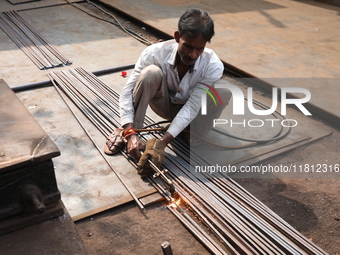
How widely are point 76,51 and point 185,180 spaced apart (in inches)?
137

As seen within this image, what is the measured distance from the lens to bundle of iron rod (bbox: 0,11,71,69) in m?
Result: 5.64

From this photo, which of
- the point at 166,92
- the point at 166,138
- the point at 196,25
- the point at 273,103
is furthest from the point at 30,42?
the point at 196,25

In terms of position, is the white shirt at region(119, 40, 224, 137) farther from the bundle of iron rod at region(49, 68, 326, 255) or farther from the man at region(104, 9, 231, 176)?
the bundle of iron rod at region(49, 68, 326, 255)

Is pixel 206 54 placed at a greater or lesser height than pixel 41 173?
greater

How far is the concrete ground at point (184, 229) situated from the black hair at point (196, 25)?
3.94ft

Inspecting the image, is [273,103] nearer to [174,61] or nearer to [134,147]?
[174,61]

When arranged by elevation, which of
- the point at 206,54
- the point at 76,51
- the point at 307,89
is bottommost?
the point at 76,51

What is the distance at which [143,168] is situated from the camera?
3.29 m

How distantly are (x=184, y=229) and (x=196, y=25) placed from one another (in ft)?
4.68

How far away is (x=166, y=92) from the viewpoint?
11.8 ft

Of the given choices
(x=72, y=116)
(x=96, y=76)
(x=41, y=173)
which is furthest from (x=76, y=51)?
(x=41, y=173)

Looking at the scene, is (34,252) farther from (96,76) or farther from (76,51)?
(76,51)

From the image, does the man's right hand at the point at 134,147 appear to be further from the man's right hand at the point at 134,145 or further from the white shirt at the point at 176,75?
the white shirt at the point at 176,75

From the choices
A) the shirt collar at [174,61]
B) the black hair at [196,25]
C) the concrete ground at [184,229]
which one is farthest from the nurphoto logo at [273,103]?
the black hair at [196,25]
